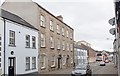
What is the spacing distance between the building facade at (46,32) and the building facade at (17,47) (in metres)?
2.30

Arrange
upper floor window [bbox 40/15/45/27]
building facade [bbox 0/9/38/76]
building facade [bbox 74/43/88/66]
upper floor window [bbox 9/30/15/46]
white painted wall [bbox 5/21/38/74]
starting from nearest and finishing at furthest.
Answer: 1. building facade [bbox 0/9/38/76]
2. white painted wall [bbox 5/21/38/74]
3. upper floor window [bbox 9/30/15/46]
4. upper floor window [bbox 40/15/45/27]
5. building facade [bbox 74/43/88/66]

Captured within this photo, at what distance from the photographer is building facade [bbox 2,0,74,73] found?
1375 inches

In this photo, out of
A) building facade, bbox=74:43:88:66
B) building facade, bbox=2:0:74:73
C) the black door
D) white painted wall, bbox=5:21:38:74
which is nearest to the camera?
white painted wall, bbox=5:21:38:74

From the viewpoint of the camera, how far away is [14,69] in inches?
1048

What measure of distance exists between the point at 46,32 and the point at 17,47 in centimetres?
1160

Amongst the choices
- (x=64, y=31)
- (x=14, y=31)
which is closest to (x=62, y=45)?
(x=64, y=31)

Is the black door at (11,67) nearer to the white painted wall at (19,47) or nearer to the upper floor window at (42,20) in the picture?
the white painted wall at (19,47)

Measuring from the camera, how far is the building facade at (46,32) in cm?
3494

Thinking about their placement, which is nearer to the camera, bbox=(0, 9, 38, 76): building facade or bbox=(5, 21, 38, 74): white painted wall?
bbox=(0, 9, 38, 76): building facade

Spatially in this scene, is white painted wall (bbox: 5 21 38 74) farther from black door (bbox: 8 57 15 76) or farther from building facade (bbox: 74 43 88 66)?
building facade (bbox: 74 43 88 66)

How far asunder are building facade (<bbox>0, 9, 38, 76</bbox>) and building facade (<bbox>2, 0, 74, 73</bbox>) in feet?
7.56

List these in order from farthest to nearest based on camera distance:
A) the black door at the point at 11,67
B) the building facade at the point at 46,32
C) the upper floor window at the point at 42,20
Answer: the upper floor window at the point at 42,20, the building facade at the point at 46,32, the black door at the point at 11,67

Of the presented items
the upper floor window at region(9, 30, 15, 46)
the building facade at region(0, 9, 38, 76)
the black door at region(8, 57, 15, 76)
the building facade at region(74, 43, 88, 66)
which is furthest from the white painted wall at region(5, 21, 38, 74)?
the building facade at region(74, 43, 88, 66)

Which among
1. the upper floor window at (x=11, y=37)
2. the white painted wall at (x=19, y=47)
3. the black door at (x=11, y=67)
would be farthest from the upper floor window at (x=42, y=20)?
the black door at (x=11, y=67)
